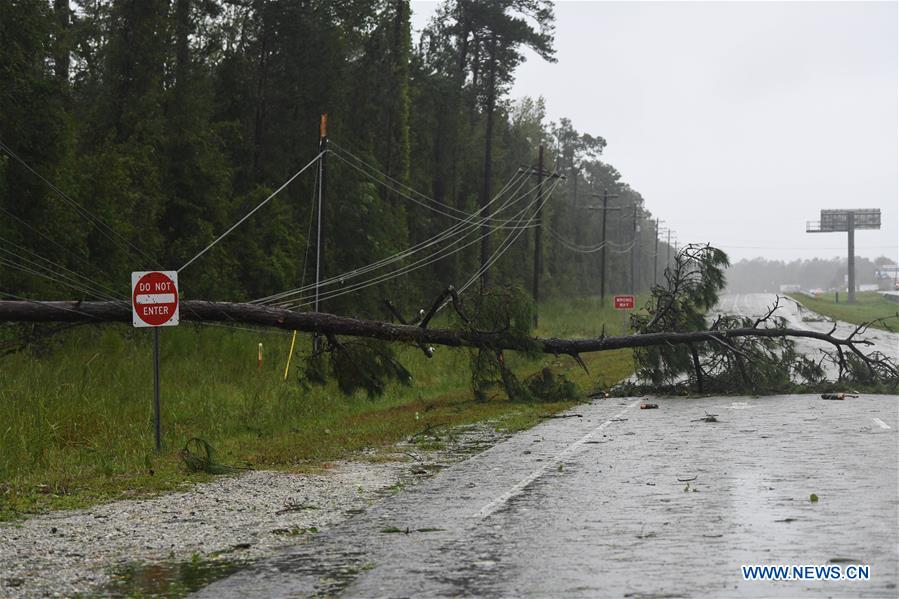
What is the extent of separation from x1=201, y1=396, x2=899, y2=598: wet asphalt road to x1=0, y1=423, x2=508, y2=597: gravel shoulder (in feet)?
1.49

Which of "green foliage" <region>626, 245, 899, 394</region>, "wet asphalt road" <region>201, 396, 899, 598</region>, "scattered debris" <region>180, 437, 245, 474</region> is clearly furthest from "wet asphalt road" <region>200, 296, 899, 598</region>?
"green foliage" <region>626, 245, 899, 394</region>

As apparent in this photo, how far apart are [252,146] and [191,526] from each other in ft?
142

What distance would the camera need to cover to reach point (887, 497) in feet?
33.6

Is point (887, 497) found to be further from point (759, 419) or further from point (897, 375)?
point (897, 375)

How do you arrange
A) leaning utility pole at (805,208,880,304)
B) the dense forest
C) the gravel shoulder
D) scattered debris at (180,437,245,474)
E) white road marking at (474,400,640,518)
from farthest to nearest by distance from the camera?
1. leaning utility pole at (805,208,880,304)
2. the dense forest
3. scattered debris at (180,437,245,474)
4. white road marking at (474,400,640,518)
5. the gravel shoulder

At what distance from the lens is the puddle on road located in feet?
24.5

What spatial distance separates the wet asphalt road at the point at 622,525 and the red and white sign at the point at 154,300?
478 centimetres

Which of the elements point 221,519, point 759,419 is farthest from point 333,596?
point 759,419

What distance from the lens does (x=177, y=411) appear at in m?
20.7

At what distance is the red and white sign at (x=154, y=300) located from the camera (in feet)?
50.2

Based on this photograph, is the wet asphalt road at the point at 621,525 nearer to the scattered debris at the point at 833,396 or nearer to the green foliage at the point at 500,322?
the green foliage at the point at 500,322

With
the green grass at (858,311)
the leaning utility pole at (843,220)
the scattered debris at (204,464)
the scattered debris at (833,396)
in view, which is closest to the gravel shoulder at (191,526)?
the scattered debris at (204,464)

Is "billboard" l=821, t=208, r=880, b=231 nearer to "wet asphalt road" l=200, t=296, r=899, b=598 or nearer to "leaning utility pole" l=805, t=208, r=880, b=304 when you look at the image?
"leaning utility pole" l=805, t=208, r=880, b=304

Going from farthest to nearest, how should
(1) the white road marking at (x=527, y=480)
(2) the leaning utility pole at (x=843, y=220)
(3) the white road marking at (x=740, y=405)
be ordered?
(2) the leaning utility pole at (x=843, y=220)
(3) the white road marking at (x=740, y=405)
(1) the white road marking at (x=527, y=480)
